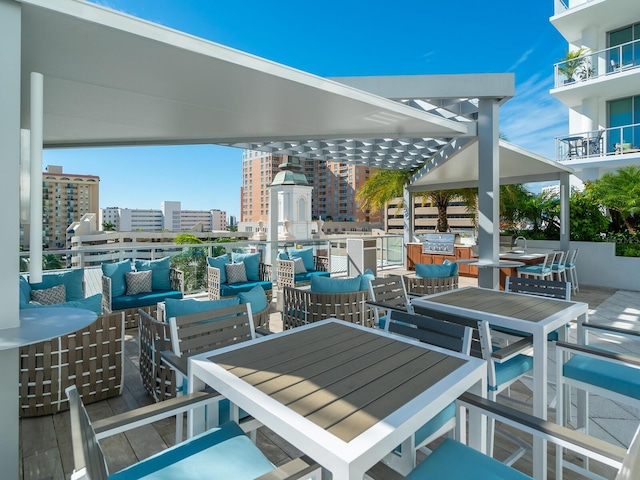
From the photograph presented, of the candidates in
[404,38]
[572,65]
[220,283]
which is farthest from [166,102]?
[404,38]

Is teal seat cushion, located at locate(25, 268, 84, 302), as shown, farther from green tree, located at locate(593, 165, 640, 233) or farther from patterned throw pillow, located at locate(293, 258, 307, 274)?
green tree, located at locate(593, 165, 640, 233)

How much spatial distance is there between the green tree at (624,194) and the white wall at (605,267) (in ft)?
3.53

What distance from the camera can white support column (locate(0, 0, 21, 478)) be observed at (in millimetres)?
1746

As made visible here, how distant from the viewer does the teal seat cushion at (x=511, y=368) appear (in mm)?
2291

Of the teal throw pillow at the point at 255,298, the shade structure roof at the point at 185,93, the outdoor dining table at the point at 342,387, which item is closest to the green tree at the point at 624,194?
the shade structure roof at the point at 185,93

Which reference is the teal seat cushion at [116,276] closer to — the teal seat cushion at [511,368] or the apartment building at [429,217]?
the teal seat cushion at [511,368]

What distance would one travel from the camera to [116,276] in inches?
199

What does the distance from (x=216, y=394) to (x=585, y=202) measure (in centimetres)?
1157

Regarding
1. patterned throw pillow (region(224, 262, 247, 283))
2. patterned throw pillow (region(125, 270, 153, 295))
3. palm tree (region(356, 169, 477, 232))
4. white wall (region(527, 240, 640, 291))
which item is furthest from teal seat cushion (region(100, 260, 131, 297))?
white wall (region(527, 240, 640, 291))

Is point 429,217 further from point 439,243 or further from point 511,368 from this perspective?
point 511,368

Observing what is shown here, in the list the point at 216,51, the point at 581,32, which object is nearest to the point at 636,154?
the point at 581,32

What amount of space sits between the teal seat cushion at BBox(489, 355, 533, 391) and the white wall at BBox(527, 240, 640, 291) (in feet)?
27.3

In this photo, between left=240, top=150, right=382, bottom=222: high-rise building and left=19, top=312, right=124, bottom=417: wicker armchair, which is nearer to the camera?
left=19, top=312, right=124, bottom=417: wicker armchair

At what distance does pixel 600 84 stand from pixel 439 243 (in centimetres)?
814
